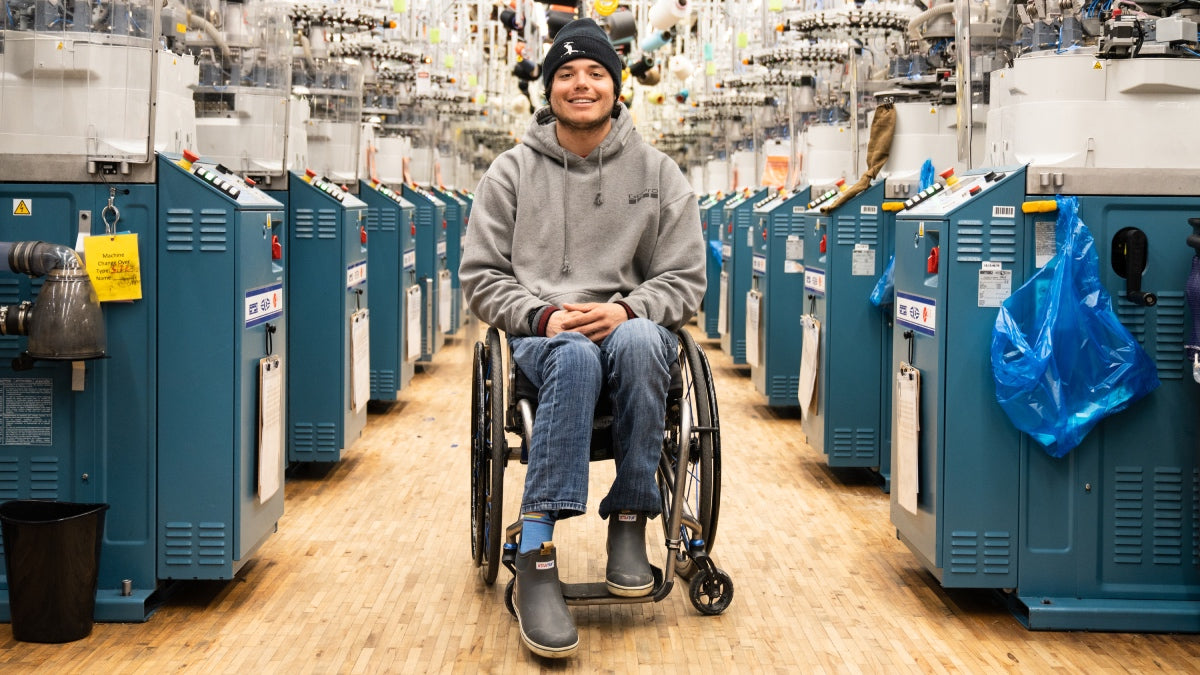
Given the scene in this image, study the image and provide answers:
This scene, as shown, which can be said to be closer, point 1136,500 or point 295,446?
point 1136,500

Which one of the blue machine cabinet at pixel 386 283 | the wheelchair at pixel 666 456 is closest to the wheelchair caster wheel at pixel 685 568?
the wheelchair at pixel 666 456

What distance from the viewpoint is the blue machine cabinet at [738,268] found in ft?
26.9

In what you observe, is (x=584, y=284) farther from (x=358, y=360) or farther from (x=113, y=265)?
(x=358, y=360)

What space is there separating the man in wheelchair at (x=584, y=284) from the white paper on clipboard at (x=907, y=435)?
0.65 m

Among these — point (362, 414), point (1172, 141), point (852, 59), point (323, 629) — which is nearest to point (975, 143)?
point (1172, 141)

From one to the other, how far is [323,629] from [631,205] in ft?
4.67

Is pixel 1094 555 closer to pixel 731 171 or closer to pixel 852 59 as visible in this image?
pixel 852 59

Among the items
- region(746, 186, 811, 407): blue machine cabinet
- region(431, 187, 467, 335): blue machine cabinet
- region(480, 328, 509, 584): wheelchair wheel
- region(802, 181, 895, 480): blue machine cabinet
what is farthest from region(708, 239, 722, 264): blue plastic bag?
region(480, 328, 509, 584): wheelchair wheel

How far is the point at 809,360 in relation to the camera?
5328mm

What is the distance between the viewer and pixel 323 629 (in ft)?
10.9

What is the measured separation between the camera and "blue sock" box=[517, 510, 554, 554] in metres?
3.16

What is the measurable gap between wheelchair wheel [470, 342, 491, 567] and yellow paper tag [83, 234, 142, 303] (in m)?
0.93

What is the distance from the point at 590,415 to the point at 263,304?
3.61ft

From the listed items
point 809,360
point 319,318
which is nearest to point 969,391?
point 809,360
